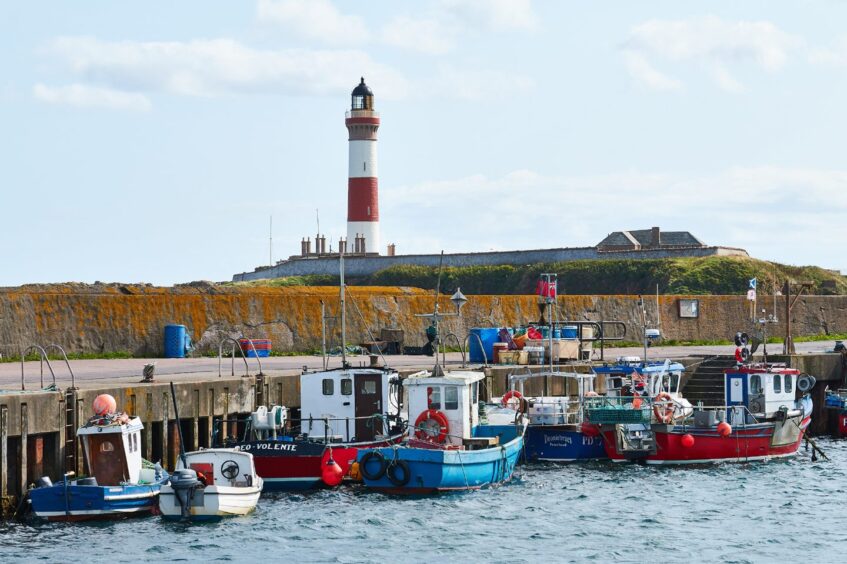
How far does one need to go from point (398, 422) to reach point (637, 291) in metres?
46.1

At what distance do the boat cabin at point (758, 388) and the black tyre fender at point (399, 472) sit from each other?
11.7 meters

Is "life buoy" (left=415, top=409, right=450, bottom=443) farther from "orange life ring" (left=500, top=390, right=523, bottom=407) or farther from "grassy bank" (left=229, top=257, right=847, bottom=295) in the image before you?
"grassy bank" (left=229, top=257, right=847, bottom=295)

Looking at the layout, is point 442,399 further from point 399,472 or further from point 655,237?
point 655,237

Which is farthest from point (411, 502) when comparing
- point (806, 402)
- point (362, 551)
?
point (806, 402)

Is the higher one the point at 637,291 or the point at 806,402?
the point at 637,291

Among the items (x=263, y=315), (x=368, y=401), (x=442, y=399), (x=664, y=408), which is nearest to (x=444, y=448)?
(x=442, y=399)

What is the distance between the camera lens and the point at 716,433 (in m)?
34.0

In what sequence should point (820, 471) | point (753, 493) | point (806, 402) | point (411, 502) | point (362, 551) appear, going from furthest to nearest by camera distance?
point (806, 402), point (820, 471), point (753, 493), point (411, 502), point (362, 551)

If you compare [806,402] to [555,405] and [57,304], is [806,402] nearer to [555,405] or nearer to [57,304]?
[555,405]

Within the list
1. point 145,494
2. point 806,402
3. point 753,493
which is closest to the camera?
point 145,494

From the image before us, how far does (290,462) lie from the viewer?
92.7 ft

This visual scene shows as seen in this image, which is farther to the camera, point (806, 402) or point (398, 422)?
point (806, 402)

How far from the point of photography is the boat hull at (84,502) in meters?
24.1

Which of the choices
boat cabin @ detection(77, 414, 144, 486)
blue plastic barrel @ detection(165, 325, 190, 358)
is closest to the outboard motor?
boat cabin @ detection(77, 414, 144, 486)
